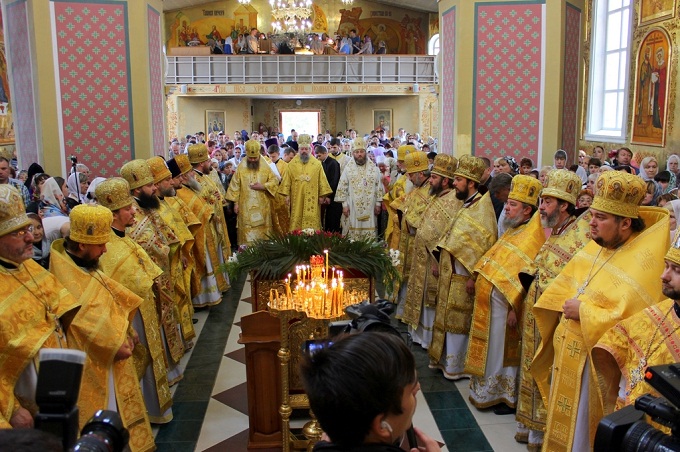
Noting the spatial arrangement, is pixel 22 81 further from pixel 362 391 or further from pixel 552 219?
pixel 362 391

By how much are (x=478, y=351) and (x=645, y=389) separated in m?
2.18

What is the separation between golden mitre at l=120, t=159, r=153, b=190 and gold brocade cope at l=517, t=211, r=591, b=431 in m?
3.03

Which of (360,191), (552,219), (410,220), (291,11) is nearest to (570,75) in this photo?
(360,191)

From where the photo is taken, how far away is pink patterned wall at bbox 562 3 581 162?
951cm

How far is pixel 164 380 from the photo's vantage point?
4.53m

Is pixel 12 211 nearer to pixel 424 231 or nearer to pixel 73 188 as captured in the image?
pixel 424 231

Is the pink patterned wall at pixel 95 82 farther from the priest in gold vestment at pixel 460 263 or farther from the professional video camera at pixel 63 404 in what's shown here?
the professional video camera at pixel 63 404

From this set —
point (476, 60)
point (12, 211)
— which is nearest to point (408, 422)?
point (12, 211)

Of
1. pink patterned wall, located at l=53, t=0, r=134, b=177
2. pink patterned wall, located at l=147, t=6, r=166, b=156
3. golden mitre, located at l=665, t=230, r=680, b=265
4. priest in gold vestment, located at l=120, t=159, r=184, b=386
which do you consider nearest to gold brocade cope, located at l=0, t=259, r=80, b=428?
priest in gold vestment, located at l=120, t=159, r=184, b=386

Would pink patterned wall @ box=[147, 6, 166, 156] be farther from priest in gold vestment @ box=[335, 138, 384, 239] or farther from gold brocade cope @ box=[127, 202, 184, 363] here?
gold brocade cope @ box=[127, 202, 184, 363]

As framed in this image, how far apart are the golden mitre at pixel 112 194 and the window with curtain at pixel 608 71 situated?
11102 mm

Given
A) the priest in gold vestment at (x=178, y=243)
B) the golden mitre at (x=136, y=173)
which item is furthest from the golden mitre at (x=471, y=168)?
the golden mitre at (x=136, y=173)

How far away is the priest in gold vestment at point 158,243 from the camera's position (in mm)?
4918

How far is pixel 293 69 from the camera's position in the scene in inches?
968
